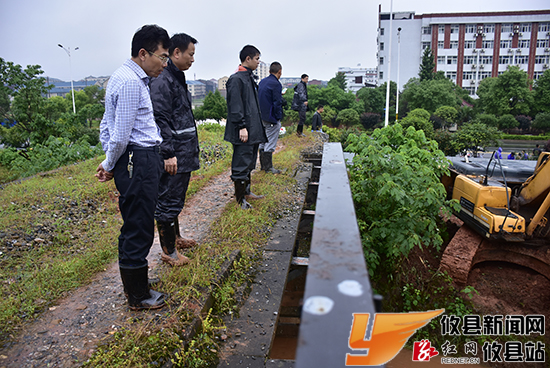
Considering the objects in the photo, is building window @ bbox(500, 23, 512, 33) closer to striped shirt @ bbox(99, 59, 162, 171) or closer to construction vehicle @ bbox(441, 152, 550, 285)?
construction vehicle @ bbox(441, 152, 550, 285)

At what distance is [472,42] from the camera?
50188 mm

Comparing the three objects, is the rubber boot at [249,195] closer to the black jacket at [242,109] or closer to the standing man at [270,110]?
the black jacket at [242,109]

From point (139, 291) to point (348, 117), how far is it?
30868 mm

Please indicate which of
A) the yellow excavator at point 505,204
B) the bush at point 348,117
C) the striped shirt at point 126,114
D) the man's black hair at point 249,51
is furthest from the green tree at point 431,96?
the striped shirt at point 126,114

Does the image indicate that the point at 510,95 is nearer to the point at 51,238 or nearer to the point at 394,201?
the point at 394,201

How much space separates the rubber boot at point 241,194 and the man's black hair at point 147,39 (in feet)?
7.56

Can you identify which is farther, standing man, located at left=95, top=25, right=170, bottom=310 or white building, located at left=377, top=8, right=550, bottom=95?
white building, located at left=377, top=8, right=550, bottom=95

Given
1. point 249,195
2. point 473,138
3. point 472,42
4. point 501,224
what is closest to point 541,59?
point 472,42

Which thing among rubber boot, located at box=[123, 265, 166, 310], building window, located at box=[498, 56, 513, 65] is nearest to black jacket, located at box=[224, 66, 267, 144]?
rubber boot, located at box=[123, 265, 166, 310]

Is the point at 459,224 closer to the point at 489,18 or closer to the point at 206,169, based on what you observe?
the point at 206,169

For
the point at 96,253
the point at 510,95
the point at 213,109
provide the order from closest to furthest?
the point at 96,253
the point at 510,95
the point at 213,109

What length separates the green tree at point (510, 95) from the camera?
33.0 meters

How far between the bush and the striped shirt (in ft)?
99.9

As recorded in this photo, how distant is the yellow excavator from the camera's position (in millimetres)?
5688
